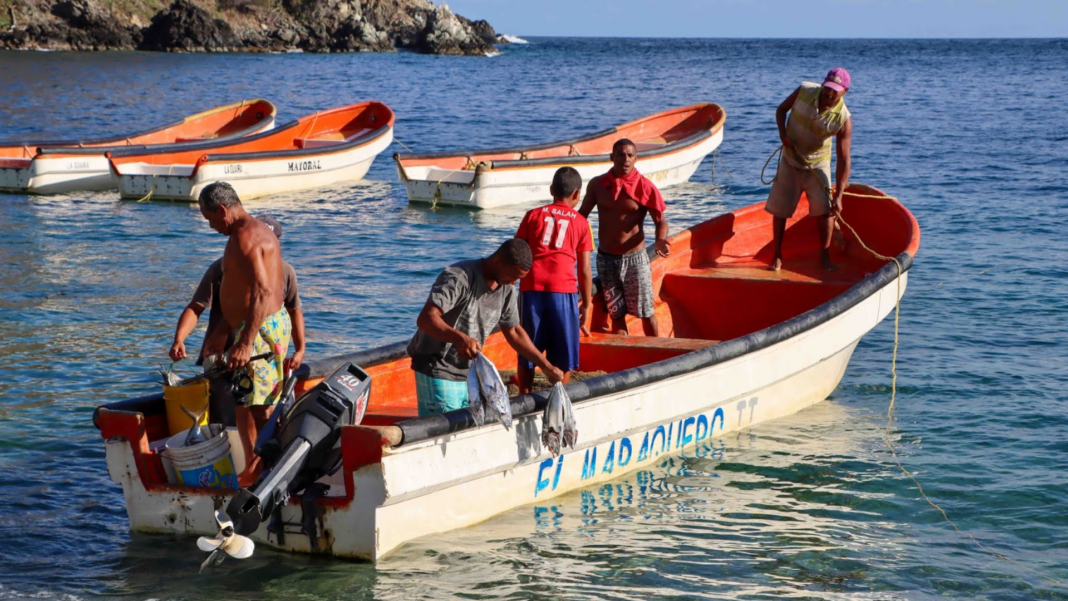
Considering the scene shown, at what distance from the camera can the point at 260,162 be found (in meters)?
18.4

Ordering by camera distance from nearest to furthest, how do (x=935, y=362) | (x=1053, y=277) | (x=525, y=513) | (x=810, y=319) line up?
(x=525, y=513) < (x=810, y=319) < (x=935, y=362) < (x=1053, y=277)

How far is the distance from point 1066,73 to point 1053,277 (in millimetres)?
55456

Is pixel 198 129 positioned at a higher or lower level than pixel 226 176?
higher

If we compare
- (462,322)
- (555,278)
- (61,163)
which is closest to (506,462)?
(462,322)

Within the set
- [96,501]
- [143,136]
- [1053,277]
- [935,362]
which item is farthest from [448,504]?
[143,136]

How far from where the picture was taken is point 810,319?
7.96m

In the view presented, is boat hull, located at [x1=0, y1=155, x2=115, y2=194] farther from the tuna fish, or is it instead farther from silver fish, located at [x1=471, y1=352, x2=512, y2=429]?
silver fish, located at [x1=471, y1=352, x2=512, y2=429]

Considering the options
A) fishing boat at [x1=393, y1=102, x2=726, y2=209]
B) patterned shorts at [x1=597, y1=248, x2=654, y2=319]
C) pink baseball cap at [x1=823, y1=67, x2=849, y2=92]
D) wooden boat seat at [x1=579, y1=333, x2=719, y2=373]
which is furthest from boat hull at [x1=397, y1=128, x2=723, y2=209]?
wooden boat seat at [x1=579, y1=333, x2=719, y2=373]

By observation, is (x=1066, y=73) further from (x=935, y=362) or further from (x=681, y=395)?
(x=681, y=395)

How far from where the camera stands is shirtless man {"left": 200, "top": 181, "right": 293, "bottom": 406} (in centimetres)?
561

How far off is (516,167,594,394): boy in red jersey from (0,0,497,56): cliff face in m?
64.1

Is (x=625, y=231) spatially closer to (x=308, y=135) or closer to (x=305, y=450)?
(x=305, y=450)

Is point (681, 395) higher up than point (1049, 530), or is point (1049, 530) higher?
point (681, 395)

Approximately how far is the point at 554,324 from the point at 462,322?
1184 mm
